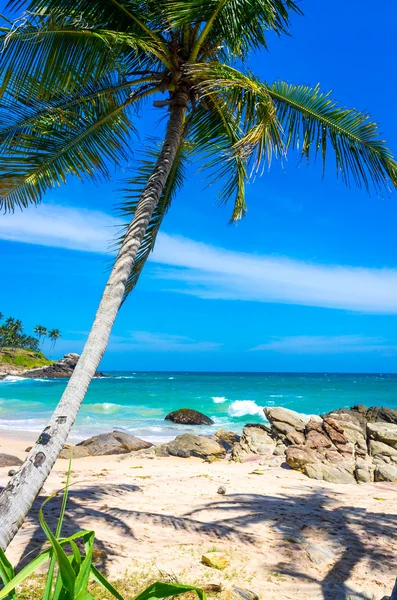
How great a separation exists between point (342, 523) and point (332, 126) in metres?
4.97

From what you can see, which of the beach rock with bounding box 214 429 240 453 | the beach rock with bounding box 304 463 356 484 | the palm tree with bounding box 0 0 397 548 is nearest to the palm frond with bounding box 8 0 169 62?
the palm tree with bounding box 0 0 397 548

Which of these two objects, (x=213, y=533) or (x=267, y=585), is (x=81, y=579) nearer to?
(x=267, y=585)

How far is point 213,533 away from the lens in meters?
4.73

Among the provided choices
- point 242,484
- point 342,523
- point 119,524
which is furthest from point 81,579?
point 242,484

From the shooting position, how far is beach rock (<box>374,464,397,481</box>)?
8.77 metres

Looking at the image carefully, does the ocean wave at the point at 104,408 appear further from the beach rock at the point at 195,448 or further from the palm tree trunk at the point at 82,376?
the palm tree trunk at the point at 82,376

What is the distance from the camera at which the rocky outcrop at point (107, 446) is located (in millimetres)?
11873

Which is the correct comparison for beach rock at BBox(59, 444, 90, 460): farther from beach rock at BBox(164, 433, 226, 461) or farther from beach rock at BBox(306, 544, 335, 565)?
beach rock at BBox(306, 544, 335, 565)

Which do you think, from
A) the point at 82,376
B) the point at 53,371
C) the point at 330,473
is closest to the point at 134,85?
the point at 82,376

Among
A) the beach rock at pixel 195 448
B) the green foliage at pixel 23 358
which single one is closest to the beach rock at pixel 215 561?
the beach rock at pixel 195 448

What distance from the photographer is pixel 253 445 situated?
39.4 feet


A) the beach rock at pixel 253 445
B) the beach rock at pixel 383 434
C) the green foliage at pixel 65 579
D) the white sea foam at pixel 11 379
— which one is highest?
the green foliage at pixel 65 579

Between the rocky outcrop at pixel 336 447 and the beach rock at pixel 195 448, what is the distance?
1660 millimetres

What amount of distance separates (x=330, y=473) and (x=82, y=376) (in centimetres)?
681
